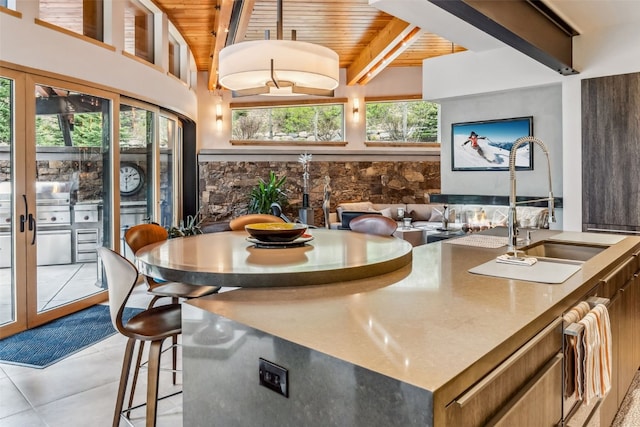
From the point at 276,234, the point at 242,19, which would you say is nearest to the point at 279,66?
the point at 276,234

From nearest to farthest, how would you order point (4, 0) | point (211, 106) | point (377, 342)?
point (377, 342)
point (4, 0)
point (211, 106)

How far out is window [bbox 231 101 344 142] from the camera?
8648 mm

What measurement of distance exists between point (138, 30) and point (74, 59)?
1547 millimetres

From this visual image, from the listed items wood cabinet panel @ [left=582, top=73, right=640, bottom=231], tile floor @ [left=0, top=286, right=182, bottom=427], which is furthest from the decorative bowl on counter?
wood cabinet panel @ [left=582, top=73, right=640, bottom=231]

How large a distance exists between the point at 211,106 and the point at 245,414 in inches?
309

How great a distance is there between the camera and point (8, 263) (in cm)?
371

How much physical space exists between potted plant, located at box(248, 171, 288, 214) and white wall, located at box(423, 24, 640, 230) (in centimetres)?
359

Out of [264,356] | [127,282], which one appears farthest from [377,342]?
[127,282]

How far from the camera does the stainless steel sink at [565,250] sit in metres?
2.63

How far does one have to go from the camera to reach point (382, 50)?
6.86 metres

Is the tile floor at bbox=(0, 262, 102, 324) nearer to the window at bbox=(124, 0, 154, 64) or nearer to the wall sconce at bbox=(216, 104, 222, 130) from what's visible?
the window at bbox=(124, 0, 154, 64)

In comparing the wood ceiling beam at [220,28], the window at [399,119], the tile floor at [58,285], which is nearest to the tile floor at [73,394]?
the tile floor at [58,285]

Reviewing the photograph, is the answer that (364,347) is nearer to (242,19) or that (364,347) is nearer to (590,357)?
(590,357)

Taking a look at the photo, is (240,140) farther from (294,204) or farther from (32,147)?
(32,147)
